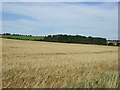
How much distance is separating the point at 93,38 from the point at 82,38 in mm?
4067

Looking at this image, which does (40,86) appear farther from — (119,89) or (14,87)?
(119,89)

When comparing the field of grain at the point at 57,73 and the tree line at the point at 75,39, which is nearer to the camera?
the field of grain at the point at 57,73

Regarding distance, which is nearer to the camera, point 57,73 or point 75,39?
point 57,73

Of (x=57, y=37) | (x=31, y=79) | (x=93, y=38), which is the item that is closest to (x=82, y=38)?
(x=93, y=38)

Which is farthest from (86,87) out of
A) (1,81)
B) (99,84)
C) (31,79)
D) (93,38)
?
(93,38)

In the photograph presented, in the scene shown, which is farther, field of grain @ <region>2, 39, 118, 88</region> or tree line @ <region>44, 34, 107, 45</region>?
tree line @ <region>44, 34, 107, 45</region>

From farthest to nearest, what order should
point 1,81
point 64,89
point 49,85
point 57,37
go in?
point 57,37, point 1,81, point 49,85, point 64,89

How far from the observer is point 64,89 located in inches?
168

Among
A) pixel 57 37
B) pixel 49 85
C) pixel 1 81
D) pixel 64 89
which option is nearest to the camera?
pixel 64 89

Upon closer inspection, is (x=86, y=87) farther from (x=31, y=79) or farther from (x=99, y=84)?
(x=31, y=79)

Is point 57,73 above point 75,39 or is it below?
below

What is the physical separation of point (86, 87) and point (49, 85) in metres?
1.01

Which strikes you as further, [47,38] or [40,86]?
[47,38]

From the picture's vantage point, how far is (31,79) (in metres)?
5.26
